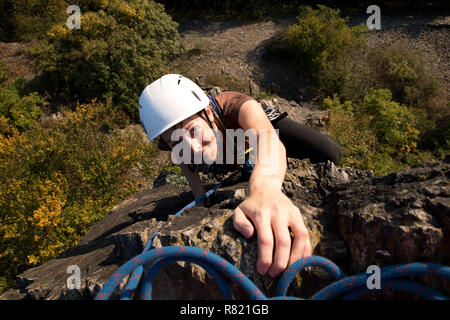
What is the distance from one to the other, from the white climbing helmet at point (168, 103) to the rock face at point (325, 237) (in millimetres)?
673

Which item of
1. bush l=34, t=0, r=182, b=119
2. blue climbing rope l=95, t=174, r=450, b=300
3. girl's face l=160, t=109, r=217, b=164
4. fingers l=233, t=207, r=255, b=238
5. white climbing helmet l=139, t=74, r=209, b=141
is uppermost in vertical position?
bush l=34, t=0, r=182, b=119

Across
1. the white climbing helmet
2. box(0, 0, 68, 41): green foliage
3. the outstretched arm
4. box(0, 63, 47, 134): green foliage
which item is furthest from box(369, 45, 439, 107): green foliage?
box(0, 0, 68, 41): green foliage

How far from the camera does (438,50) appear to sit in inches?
414

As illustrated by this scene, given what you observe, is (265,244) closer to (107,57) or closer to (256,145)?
(256,145)

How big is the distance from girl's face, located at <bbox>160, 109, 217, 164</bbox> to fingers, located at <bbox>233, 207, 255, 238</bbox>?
2.38ft

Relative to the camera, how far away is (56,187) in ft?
14.5

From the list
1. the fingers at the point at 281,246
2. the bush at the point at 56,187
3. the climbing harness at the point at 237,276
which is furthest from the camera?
the bush at the point at 56,187

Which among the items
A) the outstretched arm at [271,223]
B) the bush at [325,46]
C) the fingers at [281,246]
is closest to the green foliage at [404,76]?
the bush at [325,46]

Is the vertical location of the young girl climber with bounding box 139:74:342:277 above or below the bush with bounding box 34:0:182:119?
below

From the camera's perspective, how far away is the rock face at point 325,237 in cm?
140

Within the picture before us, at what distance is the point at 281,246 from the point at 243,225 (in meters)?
0.22

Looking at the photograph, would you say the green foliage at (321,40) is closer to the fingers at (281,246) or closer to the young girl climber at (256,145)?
the young girl climber at (256,145)

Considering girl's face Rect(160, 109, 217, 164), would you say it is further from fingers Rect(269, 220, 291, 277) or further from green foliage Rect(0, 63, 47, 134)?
green foliage Rect(0, 63, 47, 134)

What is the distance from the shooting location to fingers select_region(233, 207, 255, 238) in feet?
5.05
